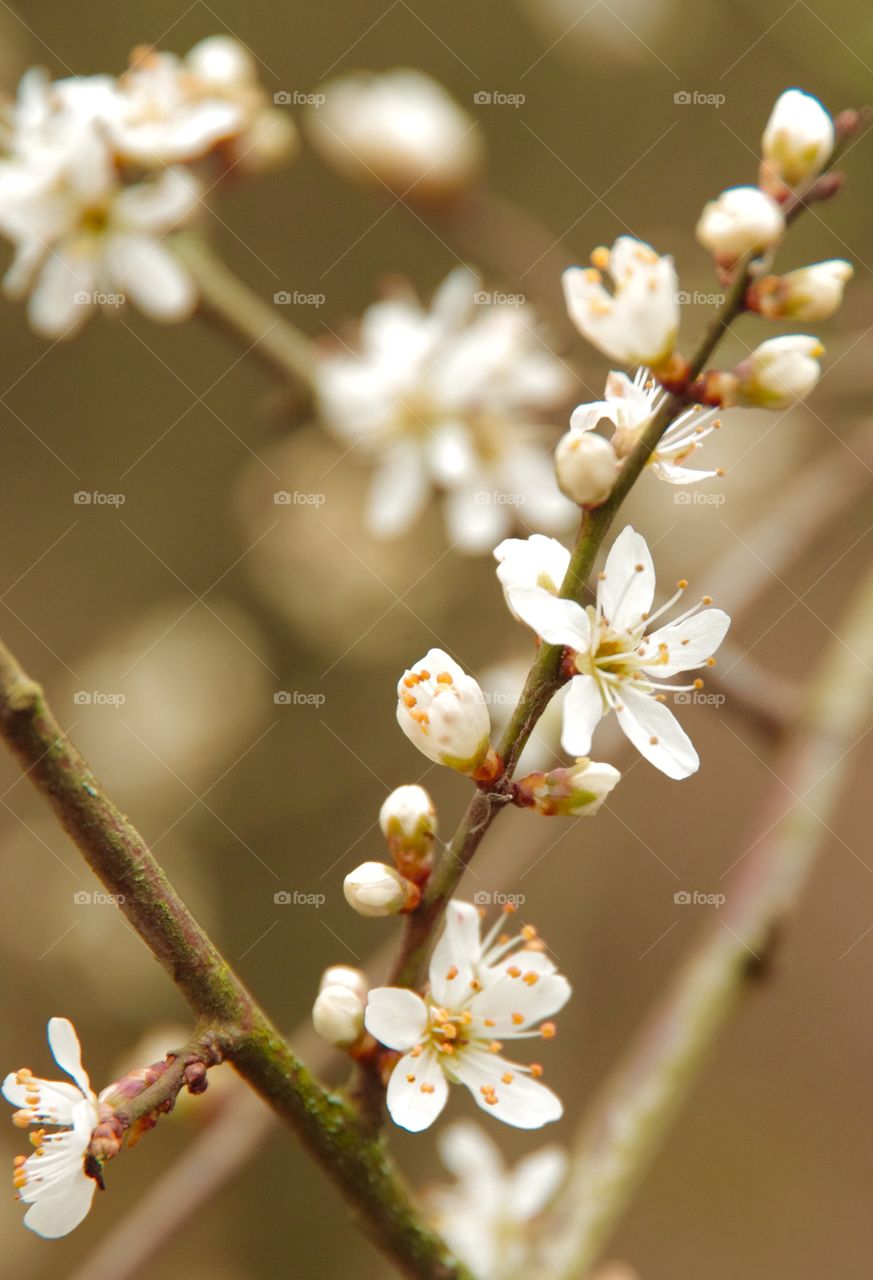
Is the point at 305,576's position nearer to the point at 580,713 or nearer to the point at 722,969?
the point at 722,969

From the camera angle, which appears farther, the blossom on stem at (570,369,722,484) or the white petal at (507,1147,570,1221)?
the white petal at (507,1147,570,1221)

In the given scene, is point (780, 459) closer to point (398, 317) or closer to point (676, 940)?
point (398, 317)

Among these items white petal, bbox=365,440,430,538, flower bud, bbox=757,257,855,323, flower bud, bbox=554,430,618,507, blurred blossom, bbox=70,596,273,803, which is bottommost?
blurred blossom, bbox=70,596,273,803

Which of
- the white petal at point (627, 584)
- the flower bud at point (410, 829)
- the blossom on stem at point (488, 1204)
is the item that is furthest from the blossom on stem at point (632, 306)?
the blossom on stem at point (488, 1204)

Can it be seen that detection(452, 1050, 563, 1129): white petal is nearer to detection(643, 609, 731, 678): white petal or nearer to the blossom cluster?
detection(643, 609, 731, 678): white petal

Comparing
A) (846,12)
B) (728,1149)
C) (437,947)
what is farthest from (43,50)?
(728,1149)

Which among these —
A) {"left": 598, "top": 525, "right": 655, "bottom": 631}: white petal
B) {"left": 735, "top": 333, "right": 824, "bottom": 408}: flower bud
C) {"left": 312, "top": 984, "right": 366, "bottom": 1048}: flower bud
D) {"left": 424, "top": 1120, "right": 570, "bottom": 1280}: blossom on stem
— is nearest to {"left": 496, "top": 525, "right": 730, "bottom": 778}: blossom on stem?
{"left": 598, "top": 525, "right": 655, "bottom": 631}: white petal
